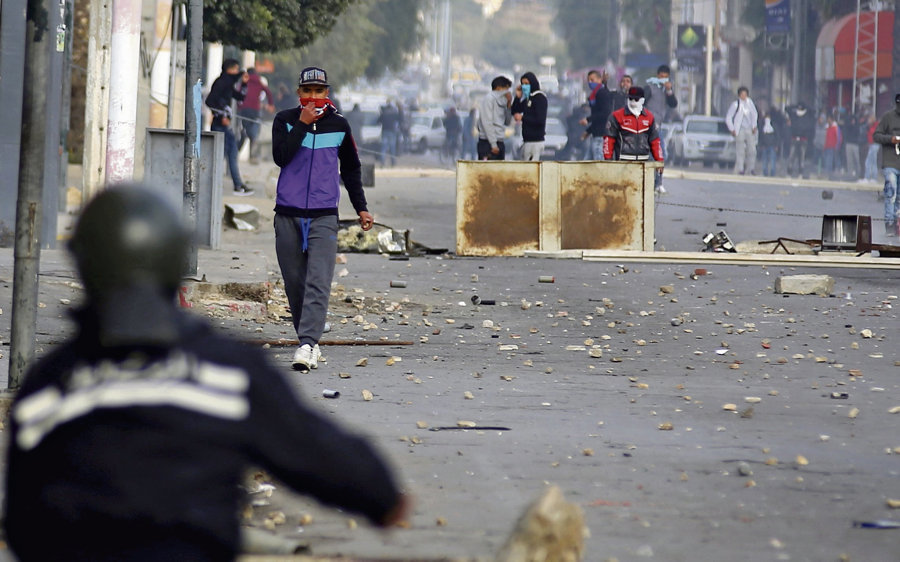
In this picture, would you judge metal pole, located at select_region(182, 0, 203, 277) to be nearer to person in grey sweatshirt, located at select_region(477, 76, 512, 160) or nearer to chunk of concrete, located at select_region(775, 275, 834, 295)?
chunk of concrete, located at select_region(775, 275, 834, 295)

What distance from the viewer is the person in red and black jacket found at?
1762 cm

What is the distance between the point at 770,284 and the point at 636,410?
6419mm

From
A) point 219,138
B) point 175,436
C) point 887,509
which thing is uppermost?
point 219,138

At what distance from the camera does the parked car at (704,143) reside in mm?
43000

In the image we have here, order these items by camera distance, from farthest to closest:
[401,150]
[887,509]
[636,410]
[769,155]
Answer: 1. [401,150]
2. [769,155]
3. [636,410]
4. [887,509]

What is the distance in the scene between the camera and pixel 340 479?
228 centimetres

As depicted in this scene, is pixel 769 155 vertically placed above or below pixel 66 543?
above

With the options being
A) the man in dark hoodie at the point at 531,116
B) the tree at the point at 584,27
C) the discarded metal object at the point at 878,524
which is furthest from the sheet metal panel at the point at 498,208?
the tree at the point at 584,27

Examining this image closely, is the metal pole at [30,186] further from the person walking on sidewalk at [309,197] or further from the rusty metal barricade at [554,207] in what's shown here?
the rusty metal barricade at [554,207]

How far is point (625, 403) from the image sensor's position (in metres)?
7.57

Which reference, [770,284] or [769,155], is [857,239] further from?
[769,155]

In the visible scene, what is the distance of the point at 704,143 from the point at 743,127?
951 cm

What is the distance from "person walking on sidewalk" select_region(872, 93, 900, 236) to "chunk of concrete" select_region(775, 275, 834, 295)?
17.6 feet

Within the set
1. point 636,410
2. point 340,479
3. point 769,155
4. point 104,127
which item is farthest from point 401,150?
point 340,479
